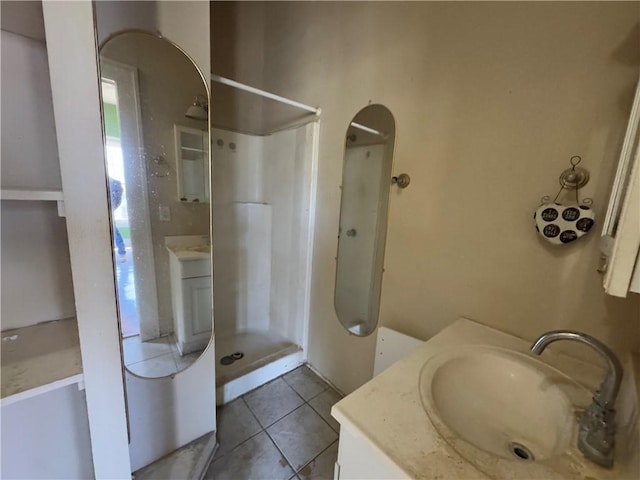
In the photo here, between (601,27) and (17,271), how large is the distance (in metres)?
1.94

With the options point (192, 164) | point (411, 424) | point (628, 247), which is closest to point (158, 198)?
point (192, 164)

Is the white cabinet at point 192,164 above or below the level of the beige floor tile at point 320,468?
above

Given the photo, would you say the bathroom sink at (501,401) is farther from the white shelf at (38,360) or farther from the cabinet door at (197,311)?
the cabinet door at (197,311)

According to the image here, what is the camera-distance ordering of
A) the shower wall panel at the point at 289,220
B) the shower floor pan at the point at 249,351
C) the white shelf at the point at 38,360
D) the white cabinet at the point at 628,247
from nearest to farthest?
the white cabinet at the point at 628,247, the white shelf at the point at 38,360, the shower floor pan at the point at 249,351, the shower wall panel at the point at 289,220

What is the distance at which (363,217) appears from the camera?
1.57m

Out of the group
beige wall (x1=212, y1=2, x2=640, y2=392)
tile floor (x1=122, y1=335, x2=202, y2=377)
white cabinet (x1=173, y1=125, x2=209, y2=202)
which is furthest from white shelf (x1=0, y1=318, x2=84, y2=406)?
beige wall (x1=212, y1=2, x2=640, y2=392)

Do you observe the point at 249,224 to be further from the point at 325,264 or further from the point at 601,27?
the point at 601,27

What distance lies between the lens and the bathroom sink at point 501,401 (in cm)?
65

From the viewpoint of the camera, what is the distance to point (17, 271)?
81 centimetres

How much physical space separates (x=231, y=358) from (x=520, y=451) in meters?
1.75

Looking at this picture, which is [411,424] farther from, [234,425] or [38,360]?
[234,425]

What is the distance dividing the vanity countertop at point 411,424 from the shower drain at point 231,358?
4.93ft

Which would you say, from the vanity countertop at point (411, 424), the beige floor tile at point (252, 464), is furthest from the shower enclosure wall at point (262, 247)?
the vanity countertop at point (411, 424)

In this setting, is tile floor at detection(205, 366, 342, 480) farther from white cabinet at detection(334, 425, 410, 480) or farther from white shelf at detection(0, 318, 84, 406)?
white shelf at detection(0, 318, 84, 406)
